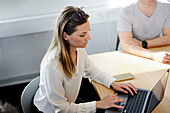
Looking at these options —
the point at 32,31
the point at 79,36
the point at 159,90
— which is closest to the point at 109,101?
the point at 159,90

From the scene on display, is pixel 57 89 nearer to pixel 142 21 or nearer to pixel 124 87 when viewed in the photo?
pixel 124 87

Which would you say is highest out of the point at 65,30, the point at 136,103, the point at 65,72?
the point at 65,30

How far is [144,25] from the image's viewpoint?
1.98m

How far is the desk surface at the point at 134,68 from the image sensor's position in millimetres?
1385

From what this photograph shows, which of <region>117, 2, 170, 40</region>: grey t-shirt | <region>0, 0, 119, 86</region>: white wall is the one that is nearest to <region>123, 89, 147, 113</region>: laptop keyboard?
<region>117, 2, 170, 40</region>: grey t-shirt

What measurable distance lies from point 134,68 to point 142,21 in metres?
0.59

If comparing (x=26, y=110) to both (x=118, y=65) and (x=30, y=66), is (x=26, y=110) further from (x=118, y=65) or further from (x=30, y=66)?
(x=30, y=66)

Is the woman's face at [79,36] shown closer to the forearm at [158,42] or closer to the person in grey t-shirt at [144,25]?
the person in grey t-shirt at [144,25]

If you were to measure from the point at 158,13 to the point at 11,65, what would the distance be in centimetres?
176

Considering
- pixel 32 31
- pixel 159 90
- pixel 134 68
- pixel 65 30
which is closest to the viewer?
pixel 159 90

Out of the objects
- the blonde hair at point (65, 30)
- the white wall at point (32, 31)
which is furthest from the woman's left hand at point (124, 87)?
the white wall at point (32, 31)

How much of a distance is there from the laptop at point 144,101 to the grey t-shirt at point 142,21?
0.80 m

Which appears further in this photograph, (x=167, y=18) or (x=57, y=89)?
(x=167, y=18)

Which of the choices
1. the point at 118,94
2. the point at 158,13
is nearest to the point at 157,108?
the point at 118,94
